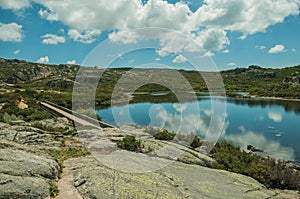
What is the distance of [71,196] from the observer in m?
5.90

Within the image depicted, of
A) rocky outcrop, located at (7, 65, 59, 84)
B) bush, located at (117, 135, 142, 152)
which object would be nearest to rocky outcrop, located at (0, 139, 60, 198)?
bush, located at (117, 135, 142, 152)

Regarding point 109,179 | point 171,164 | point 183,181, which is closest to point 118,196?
point 109,179

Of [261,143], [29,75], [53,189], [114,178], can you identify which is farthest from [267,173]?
[29,75]

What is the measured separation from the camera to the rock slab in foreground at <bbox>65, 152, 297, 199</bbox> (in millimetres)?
6116

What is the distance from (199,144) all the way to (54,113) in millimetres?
17276

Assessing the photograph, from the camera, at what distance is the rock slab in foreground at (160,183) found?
612 cm

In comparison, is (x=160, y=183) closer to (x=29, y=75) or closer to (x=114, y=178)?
(x=114, y=178)

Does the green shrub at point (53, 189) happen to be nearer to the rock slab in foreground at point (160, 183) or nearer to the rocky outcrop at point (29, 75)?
the rock slab in foreground at point (160, 183)

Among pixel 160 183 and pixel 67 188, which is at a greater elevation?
pixel 67 188

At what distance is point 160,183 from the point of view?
270 inches

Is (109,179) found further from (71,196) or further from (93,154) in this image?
(93,154)

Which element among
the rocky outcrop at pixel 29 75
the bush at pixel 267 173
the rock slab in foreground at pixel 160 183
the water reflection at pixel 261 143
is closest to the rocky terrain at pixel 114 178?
the rock slab in foreground at pixel 160 183

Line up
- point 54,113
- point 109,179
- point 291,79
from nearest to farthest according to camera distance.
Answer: point 109,179
point 54,113
point 291,79

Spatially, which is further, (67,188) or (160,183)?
(160,183)
